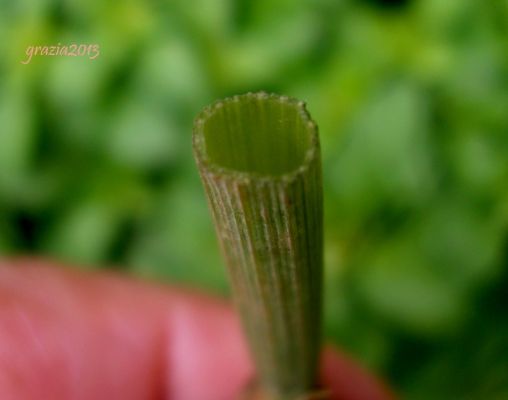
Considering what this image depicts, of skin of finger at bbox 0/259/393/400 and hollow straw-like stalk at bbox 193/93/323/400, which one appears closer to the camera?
hollow straw-like stalk at bbox 193/93/323/400

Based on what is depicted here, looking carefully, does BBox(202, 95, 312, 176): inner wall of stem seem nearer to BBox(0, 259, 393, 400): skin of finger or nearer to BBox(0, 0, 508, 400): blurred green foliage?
BBox(0, 259, 393, 400): skin of finger

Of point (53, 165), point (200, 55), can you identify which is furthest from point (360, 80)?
point (53, 165)

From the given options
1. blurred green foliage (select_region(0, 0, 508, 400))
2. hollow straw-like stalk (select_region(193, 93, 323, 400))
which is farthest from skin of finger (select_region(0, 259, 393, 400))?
hollow straw-like stalk (select_region(193, 93, 323, 400))

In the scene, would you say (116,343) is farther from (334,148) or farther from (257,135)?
(257,135)

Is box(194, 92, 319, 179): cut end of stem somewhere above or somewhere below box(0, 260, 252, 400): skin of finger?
above

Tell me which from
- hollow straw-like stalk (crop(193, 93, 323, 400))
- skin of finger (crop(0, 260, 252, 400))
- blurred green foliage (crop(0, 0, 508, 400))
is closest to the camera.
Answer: hollow straw-like stalk (crop(193, 93, 323, 400))

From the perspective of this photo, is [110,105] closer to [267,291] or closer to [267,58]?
[267,58]

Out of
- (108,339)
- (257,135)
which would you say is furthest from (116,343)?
(257,135)
